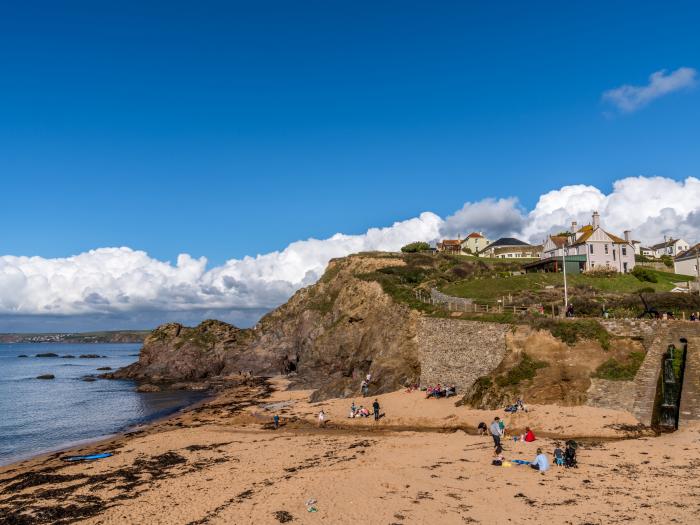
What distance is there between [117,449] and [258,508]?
17.9 meters

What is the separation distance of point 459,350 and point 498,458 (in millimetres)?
16640

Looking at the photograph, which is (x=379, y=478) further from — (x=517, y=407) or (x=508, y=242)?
(x=508, y=242)

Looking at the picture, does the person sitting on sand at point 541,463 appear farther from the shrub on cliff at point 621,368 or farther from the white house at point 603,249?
the white house at point 603,249

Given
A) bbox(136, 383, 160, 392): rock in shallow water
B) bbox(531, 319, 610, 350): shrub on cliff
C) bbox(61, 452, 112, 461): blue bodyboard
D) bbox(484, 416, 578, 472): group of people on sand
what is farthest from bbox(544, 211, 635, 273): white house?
bbox(136, 383, 160, 392): rock in shallow water

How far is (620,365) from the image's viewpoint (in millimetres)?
27719

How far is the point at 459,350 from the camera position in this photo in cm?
3722

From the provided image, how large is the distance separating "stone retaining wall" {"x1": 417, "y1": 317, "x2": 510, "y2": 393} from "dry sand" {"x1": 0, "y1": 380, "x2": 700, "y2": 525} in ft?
14.8

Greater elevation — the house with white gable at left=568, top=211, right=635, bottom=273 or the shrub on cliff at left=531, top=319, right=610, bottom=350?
the house with white gable at left=568, top=211, right=635, bottom=273

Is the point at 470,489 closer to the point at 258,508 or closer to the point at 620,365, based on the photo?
the point at 258,508

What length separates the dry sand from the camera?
54.1 feet

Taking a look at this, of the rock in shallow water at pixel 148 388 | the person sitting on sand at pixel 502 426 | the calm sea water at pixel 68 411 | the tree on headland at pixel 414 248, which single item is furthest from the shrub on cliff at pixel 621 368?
the tree on headland at pixel 414 248

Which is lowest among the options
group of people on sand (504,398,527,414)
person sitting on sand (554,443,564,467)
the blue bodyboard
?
the blue bodyboard

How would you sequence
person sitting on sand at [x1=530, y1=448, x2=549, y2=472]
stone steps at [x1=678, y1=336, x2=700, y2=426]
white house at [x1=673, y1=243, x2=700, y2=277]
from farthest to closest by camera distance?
white house at [x1=673, y1=243, x2=700, y2=277] → stone steps at [x1=678, y1=336, x2=700, y2=426] → person sitting on sand at [x1=530, y1=448, x2=549, y2=472]

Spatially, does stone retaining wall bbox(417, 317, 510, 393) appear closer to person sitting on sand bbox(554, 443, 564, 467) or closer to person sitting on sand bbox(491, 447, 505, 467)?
person sitting on sand bbox(491, 447, 505, 467)
